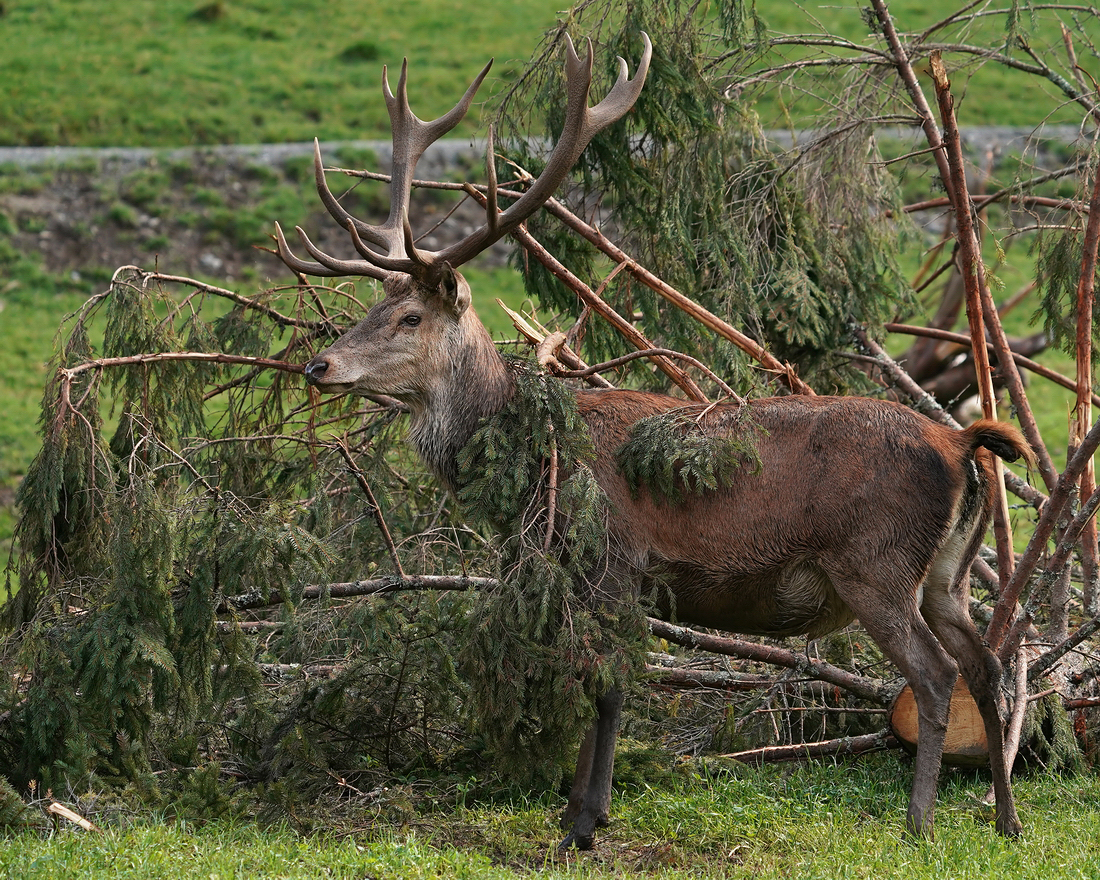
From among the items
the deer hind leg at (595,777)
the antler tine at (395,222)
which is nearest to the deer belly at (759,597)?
the deer hind leg at (595,777)

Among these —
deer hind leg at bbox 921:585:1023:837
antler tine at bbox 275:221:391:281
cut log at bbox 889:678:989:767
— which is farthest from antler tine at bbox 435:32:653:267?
cut log at bbox 889:678:989:767

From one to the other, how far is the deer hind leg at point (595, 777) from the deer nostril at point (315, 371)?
6.46ft

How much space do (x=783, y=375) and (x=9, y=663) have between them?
14.4ft

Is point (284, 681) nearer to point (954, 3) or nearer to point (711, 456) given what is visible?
point (711, 456)

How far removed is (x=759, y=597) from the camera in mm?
5953

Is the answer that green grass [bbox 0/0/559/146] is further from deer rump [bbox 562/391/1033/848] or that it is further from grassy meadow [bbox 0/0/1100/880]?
deer rump [bbox 562/391/1033/848]

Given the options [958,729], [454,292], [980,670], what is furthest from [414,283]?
[958,729]

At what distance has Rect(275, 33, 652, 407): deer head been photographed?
5.93 metres

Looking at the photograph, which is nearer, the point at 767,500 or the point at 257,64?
the point at 767,500

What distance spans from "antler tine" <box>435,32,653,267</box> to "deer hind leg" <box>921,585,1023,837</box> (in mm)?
2660

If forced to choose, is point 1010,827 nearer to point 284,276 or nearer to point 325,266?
point 325,266

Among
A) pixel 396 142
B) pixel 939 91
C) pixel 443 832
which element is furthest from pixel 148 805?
pixel 939 91

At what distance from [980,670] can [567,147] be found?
3.11 metres

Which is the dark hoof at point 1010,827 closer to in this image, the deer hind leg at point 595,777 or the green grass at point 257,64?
the deer hind leg at point 595,777
